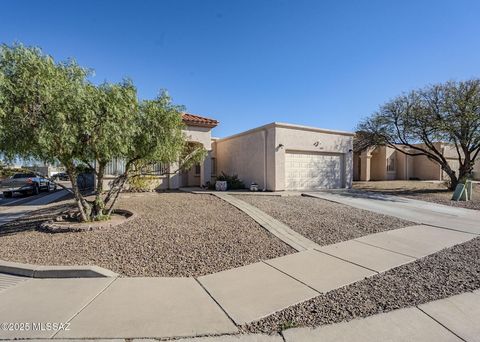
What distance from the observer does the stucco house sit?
1384cm

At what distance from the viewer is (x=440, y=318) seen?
311 cm

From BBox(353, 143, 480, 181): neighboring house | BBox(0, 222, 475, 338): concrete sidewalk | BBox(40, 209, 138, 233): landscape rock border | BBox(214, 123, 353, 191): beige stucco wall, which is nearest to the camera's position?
BBox(0, 222, 475, 338): concrete sidewalk

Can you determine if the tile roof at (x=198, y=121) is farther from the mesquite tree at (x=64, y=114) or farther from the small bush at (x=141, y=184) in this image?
the mesquite tree at (x=64, y=114)

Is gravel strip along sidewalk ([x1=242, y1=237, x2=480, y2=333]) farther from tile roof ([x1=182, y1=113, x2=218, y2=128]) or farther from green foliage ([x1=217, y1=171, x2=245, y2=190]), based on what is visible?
tile roof ([x1=182, y1=113, x2=218, y2=128])

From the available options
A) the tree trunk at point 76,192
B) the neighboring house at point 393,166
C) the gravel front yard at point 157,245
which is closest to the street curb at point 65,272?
the gravel front yard at point 157,245

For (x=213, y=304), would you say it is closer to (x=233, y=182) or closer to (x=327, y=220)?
(x=327, y=220)

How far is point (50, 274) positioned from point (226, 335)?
10.7 ft

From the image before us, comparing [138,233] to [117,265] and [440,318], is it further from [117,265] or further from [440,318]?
[440,318]

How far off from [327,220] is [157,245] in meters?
4.94

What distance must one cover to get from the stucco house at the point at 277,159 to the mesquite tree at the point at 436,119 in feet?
9.22

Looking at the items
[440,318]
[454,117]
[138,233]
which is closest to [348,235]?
[440,318]

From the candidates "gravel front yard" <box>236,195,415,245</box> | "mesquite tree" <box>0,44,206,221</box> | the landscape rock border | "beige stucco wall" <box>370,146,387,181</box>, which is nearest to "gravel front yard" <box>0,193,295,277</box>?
the landscape rock border

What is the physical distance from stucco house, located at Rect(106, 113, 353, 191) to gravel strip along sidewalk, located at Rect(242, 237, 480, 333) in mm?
9264

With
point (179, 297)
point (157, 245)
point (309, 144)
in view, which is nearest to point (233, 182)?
point (309, 144)
